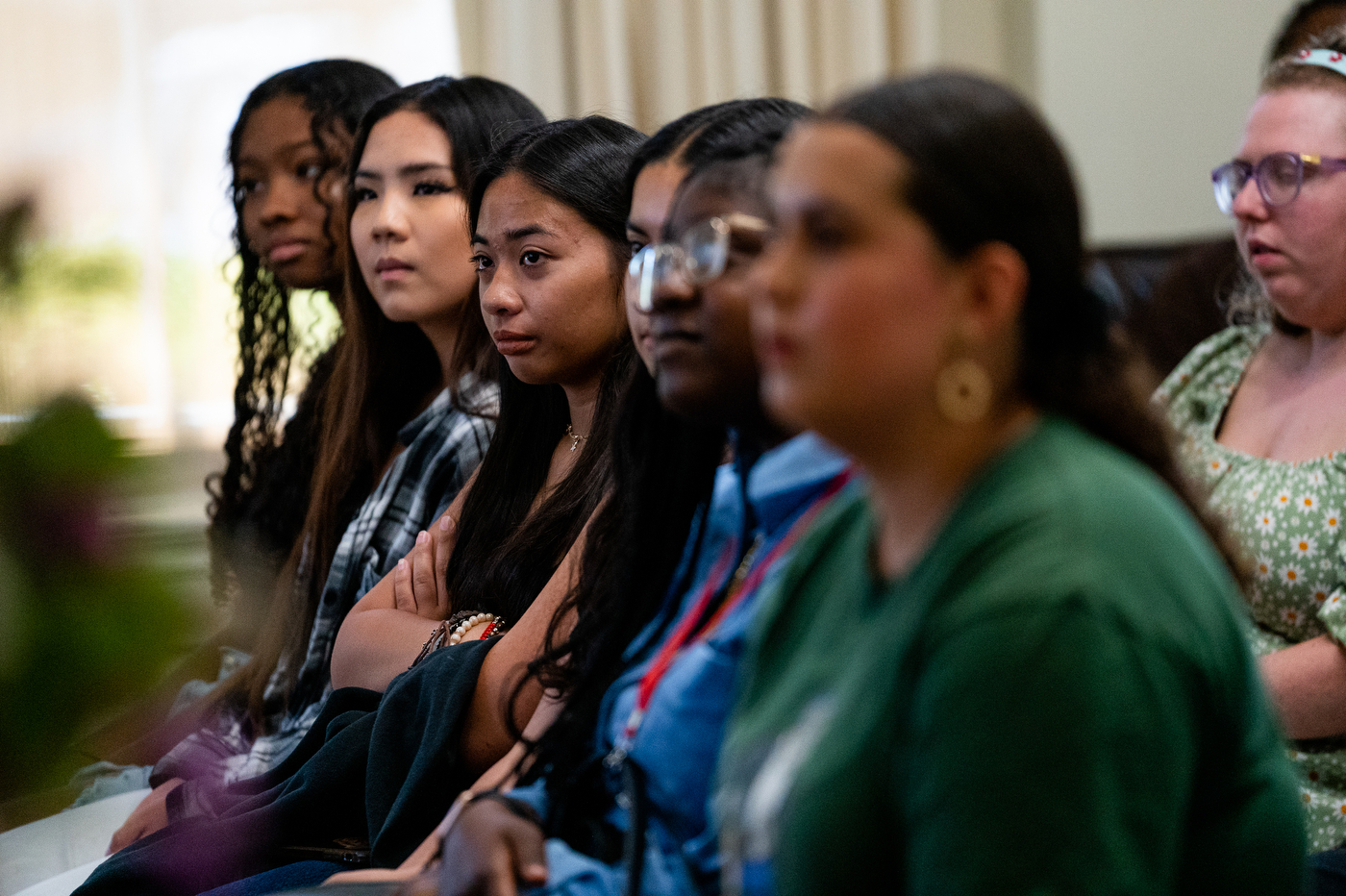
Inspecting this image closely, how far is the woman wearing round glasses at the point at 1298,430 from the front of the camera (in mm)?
1355

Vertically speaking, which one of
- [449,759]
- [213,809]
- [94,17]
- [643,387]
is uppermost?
[94,17]

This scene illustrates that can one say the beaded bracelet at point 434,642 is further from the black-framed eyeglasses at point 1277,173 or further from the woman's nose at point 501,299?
the black-framed eyeglasses at point 1277,173

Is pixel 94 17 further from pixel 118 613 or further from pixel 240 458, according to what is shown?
pixel 118 613

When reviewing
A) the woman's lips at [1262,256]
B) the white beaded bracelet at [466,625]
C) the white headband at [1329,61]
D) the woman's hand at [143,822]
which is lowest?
the woman's hand at [143,822]

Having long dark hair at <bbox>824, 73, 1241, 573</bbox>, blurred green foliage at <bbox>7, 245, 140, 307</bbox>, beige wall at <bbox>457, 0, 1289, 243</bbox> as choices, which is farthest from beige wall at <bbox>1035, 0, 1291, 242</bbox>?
blurred green foliage at <bbox>7, 245, 140, 307</bbox>

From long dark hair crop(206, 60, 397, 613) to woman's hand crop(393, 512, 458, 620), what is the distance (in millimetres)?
511

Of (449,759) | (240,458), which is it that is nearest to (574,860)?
(449,759)

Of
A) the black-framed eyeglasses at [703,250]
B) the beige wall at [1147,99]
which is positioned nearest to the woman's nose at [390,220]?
the black-framed eyeglasses at [703,250]

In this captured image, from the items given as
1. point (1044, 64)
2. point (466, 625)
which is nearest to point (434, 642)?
point (466, 625)

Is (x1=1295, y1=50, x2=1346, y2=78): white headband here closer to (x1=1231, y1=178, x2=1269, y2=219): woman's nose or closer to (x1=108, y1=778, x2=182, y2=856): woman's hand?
(x1=1231, y1=178, x2=1269, y2=219): woman's nose

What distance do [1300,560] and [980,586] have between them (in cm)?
93

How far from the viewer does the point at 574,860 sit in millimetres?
1004

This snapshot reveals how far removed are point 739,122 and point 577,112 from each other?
6.73 feet

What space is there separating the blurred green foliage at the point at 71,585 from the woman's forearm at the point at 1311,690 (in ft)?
4.06
